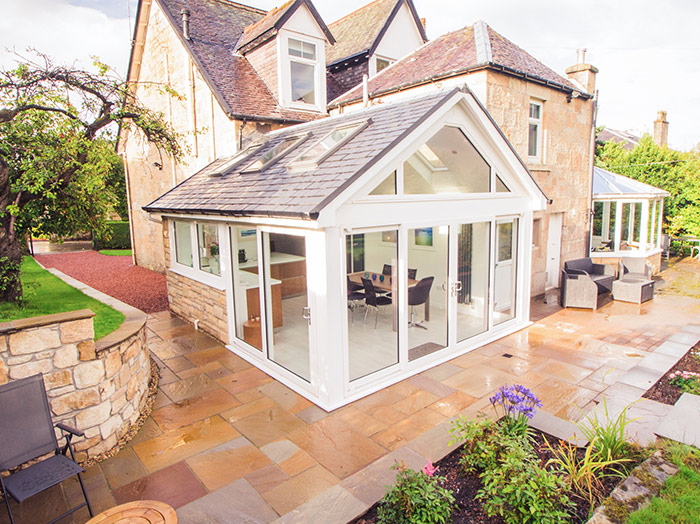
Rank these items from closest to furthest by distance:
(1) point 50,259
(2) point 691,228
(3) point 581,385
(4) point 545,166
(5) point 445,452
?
(5) point 445,452, (3) point 581,385, (4) point 545,166, (2) point 691,228, (1) point 50,259

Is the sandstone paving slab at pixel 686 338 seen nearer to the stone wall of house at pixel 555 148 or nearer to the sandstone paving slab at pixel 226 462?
the stone wall of house at pixel 555 148

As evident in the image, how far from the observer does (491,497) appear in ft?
12.6

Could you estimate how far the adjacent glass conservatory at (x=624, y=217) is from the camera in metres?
15.0

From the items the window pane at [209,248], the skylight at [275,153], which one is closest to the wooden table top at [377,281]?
the skylight at [275,153]

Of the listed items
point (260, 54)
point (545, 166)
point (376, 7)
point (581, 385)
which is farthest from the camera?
point (376, 7)

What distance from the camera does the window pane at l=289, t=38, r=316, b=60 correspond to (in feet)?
42.4

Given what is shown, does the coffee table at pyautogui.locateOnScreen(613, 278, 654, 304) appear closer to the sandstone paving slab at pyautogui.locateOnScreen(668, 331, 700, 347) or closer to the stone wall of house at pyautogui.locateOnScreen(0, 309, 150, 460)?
the sandstone paving slab at pyautogui.locateOnScreen(668, 331, 700, 347)

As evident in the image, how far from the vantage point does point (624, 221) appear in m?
17.8

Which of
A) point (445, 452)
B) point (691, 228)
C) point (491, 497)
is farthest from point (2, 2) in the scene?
point (691, 228)

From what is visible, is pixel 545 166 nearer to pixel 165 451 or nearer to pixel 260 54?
pixel 260 54

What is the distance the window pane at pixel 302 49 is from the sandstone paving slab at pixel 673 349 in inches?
481

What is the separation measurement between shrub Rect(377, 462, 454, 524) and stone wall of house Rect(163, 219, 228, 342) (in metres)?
5.78

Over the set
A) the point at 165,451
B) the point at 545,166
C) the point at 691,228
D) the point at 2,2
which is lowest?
the point at 165,451

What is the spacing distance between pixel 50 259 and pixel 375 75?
18892 millimetres
